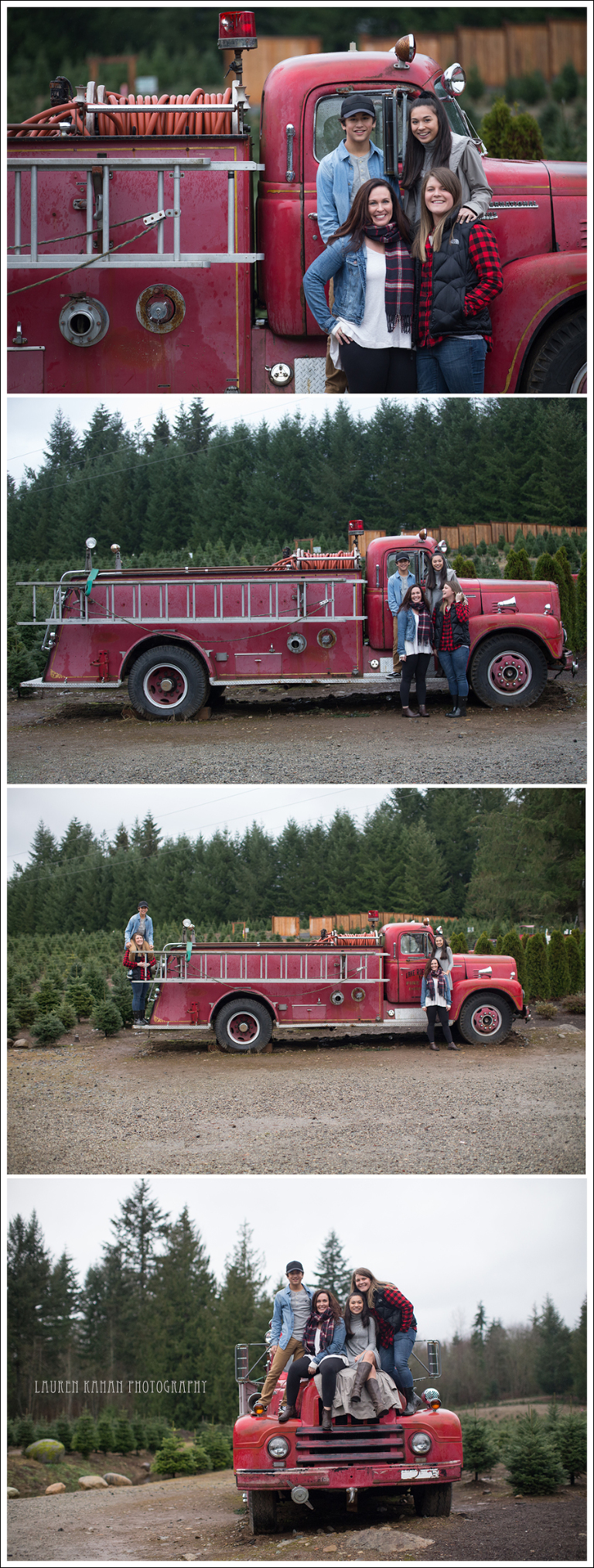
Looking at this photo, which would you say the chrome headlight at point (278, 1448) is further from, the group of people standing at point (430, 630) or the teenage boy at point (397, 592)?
the teenage boy at point (397, 592)

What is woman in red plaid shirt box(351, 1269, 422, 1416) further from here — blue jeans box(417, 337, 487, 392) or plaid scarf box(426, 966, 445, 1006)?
blue jeans box(417, 337, 487, 392)

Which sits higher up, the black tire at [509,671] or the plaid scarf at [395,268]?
the plaid scarf at [395,268]

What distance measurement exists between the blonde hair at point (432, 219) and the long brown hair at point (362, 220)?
82 mm

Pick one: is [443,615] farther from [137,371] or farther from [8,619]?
[8,619]

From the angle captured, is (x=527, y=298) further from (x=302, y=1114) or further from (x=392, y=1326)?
(x=392, y=1326)

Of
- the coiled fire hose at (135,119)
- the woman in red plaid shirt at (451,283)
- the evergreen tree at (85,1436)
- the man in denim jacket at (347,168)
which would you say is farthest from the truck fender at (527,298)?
the evergreen tree at (85,1436)

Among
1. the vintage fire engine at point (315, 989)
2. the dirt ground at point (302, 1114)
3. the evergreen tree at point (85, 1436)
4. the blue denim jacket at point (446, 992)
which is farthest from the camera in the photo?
the vintage fire engine at point (315, 989)

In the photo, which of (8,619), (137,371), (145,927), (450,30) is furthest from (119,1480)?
(450,30)

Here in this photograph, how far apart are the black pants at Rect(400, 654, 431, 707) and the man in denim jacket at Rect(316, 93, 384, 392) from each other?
2.56 metres

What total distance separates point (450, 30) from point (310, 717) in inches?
253

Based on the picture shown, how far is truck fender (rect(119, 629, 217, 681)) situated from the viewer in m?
7.68

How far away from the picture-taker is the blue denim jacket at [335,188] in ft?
21.3

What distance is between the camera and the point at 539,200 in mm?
7051

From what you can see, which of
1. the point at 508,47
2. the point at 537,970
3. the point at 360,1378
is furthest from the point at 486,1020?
the point at 508,47
